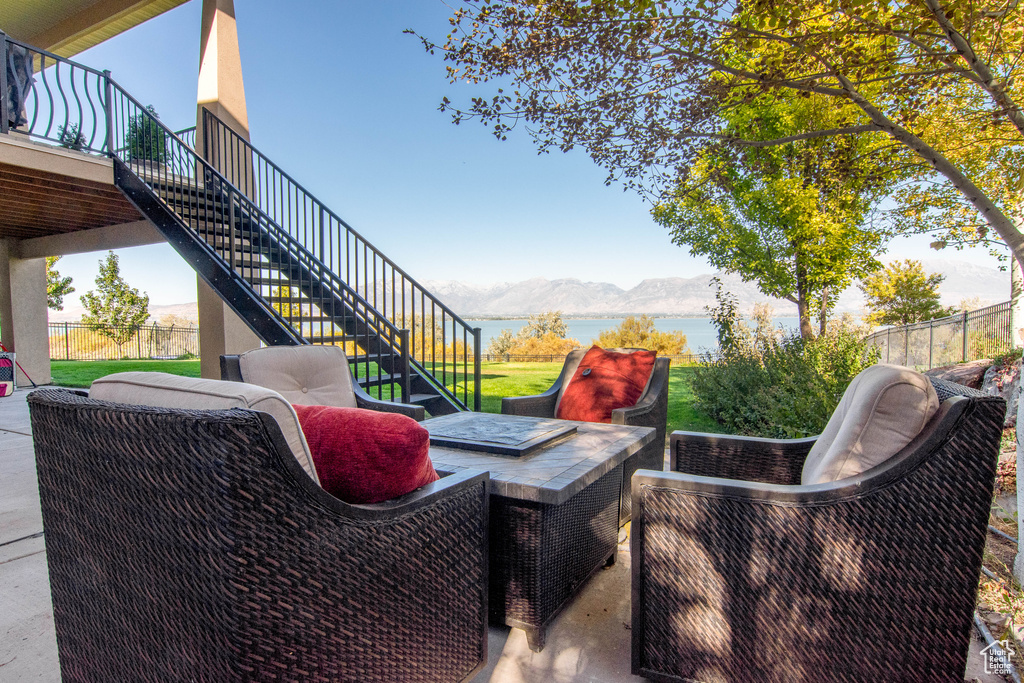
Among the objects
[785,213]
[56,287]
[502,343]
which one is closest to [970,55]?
[785,213]

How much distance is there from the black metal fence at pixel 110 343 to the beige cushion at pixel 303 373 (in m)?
16.1

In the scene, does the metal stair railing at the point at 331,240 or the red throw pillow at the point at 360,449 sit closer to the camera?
the red throw pillow at the point at 360,449

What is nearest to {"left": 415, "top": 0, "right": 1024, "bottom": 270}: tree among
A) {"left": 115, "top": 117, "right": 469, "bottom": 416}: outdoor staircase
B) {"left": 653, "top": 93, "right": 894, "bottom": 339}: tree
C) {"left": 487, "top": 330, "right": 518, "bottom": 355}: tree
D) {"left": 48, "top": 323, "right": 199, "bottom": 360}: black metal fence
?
{"left": 653, "top": 93, "right": 894, "bottom": 339}: tree

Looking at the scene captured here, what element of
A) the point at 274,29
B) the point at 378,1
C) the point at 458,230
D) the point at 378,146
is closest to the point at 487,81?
the point at 378,1

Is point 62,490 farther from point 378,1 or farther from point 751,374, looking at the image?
point 378,1

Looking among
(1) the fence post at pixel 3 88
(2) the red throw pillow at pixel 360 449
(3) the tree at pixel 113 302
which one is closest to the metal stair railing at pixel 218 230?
(1) the fence post at pixel 3 88

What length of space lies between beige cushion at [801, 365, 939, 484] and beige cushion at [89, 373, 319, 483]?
1.29 metres

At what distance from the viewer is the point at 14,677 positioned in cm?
152

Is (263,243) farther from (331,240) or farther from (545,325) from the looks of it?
(545,325)

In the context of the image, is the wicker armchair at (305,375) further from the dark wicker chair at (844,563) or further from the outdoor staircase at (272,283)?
the dark wicker chair at (844,563)

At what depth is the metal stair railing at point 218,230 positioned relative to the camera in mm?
4598

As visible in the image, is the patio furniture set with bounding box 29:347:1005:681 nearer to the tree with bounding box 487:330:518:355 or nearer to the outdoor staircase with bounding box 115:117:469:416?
the outdoor staircase with bounding box 115:117:469:416

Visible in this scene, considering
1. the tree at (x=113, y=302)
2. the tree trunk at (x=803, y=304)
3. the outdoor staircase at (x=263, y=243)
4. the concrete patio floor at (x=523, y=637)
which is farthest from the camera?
the tree at (x=113, y=302)

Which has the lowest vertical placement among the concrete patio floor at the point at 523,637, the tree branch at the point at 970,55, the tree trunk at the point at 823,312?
the concrete patio floor at the point at 523,637
